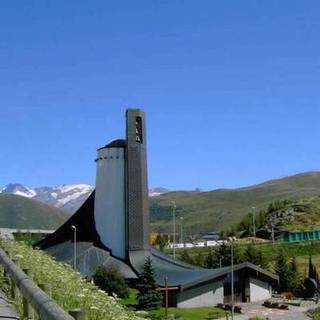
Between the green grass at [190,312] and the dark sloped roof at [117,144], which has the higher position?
the dark sloped roof at [117,144]

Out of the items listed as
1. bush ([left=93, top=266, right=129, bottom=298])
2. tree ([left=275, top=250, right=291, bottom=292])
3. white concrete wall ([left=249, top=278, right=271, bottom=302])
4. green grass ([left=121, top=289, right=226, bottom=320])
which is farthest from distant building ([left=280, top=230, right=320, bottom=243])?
bush ([left=93, top=266, right=129, bottom=298])

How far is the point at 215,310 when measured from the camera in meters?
62.2

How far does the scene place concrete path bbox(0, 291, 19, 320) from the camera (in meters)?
8.49

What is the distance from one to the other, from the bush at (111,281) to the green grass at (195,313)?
4697mm

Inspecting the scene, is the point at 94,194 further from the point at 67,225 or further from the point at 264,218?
the point at 264,218

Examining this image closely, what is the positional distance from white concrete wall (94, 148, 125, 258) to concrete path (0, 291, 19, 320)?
64.8 meters

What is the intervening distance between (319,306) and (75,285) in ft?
195

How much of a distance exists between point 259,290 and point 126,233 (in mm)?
15738

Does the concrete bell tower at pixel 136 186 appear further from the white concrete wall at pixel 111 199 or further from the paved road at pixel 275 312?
the paved road at pixel 275 312

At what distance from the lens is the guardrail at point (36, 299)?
586cm

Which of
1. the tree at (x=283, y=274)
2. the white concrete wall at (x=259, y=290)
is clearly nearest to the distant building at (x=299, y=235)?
the tree at (x=283, y=274)

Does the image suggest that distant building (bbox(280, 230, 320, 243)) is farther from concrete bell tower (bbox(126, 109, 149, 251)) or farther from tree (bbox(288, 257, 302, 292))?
concrete bell tower (bbox(126, 109, 149, 251))

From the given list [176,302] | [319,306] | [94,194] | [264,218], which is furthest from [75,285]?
[264,218]

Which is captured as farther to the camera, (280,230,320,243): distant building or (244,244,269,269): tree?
(280,230,320,243): distant building
